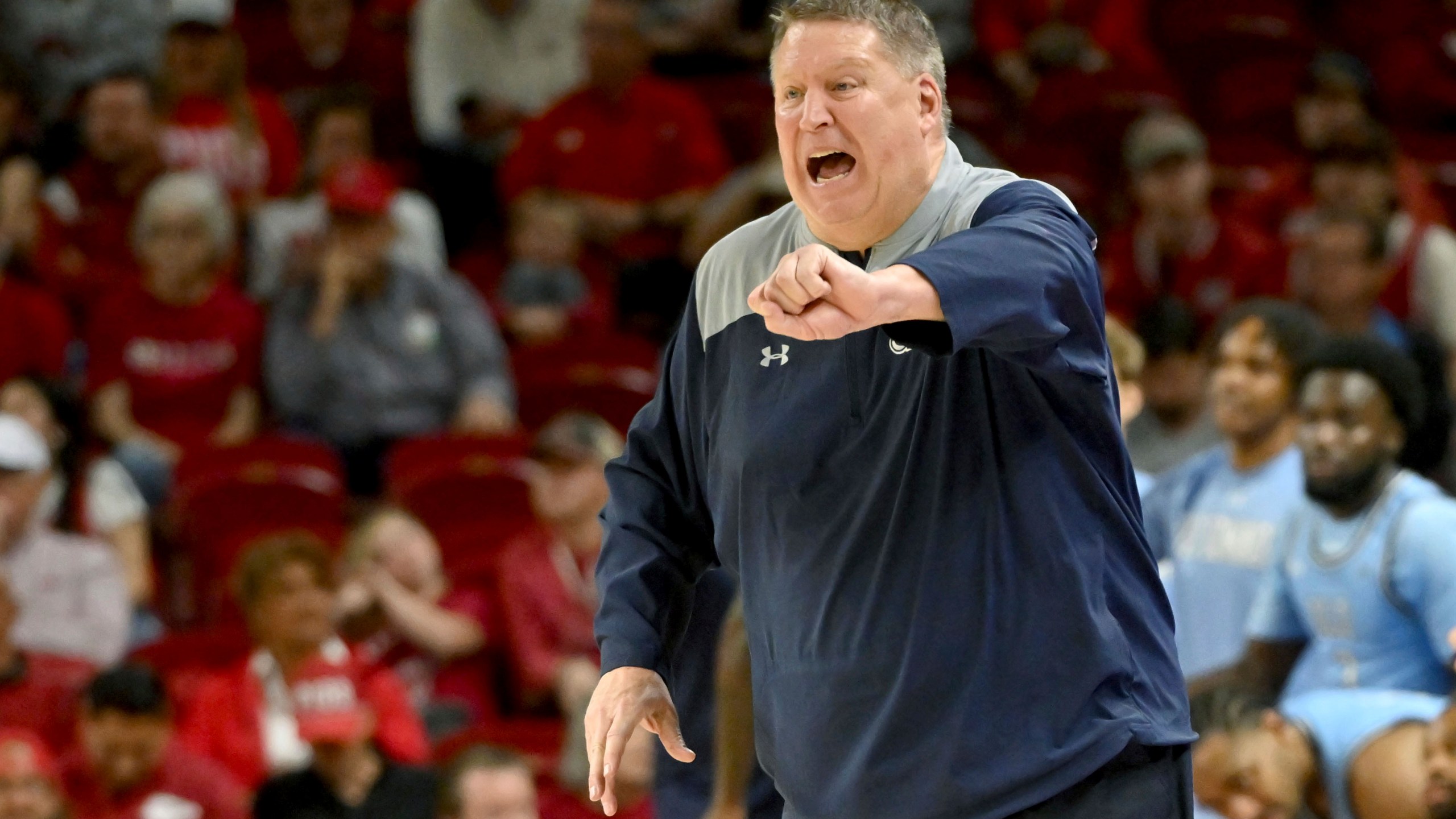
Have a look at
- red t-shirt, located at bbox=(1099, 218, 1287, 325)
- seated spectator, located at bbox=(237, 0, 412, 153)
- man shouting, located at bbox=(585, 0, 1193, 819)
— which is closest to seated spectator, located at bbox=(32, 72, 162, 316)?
seated spectator, located at bbox=(237, 0, 412, 153)

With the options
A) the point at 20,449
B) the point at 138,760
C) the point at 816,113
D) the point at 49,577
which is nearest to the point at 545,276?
the point at 20,449

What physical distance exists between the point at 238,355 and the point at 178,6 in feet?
7.51

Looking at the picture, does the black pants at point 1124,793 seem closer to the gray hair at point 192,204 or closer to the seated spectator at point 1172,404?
the seated spectator at point 1172,404

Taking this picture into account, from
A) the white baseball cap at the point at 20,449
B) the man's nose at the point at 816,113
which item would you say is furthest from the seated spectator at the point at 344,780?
the man's nose at the point at 816,113

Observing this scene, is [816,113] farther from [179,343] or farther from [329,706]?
[179,343]

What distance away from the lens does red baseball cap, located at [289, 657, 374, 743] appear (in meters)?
5.28

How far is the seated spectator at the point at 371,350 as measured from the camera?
292 inches

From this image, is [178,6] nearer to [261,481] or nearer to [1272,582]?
[261,481]

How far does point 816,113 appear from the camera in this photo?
2.36m

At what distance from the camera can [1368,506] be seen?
496cm

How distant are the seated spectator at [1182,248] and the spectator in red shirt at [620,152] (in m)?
1.90

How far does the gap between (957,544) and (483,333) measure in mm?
5394

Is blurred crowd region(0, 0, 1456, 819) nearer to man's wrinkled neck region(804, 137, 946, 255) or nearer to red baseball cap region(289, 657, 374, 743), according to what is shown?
red baseball cap region(289, 657, 374, 743)

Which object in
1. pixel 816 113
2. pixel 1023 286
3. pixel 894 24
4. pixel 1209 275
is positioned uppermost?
pixel 894 24
